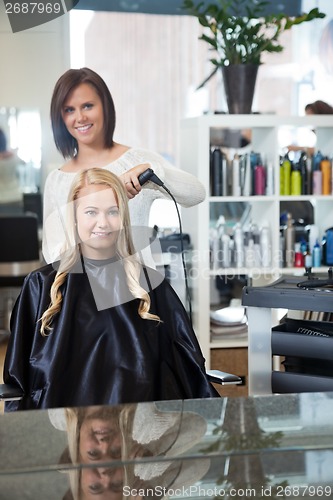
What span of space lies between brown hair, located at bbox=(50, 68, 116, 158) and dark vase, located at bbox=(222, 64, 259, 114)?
774 millimetres

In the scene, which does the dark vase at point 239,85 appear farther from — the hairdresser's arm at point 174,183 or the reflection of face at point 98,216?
the reflection of face at point 98,216

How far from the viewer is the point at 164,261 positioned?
13.4ft

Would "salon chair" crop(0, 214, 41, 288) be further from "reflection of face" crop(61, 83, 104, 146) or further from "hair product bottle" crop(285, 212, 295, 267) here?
"reflection of face" crop(61, 83, 104, 146)

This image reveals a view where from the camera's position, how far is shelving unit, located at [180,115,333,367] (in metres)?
3.93

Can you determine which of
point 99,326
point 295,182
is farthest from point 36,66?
point 99,326

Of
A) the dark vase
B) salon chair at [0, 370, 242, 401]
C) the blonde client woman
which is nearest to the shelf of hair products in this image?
the dark vase

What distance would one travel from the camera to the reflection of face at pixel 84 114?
336 cm

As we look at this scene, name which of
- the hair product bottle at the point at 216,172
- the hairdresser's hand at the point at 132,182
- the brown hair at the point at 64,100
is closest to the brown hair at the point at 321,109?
the hair product bottle at the point at 216,172

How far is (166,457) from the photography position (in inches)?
43.4

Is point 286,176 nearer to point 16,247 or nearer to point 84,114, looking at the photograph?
point 84,114

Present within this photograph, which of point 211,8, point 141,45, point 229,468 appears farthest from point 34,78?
point 229,468

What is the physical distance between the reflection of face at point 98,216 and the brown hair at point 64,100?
1.01 metres

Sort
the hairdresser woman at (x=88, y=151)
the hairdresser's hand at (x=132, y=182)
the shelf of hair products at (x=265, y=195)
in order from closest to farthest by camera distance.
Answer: the hairdresser's hand at (x=132, y=182) → the hairdresser woman at (x=88, y=151) → the shelf of hair products at (x=265, y=195)

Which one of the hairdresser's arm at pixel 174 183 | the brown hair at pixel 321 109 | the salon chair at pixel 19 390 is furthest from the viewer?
the brown hair at pixel 321 109
